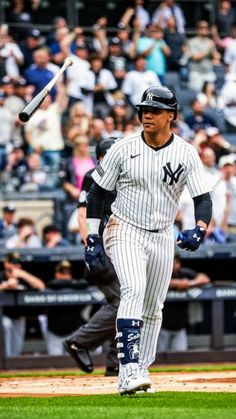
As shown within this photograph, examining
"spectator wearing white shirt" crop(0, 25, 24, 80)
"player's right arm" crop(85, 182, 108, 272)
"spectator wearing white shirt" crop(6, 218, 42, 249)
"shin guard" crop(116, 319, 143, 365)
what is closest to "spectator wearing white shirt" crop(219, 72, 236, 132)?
"spectator wearing white shirt" crop(0, 25, 24, 80)

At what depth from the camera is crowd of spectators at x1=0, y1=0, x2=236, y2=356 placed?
1598 cm

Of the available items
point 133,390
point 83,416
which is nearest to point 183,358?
point 133,390

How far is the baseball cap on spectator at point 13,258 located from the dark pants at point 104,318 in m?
3.60

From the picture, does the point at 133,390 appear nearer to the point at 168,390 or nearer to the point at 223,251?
the point at 168,390

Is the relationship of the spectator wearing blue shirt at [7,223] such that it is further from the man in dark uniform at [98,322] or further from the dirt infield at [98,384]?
the man in dark uniform at [98,322]

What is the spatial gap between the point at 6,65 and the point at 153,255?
34.4 feet

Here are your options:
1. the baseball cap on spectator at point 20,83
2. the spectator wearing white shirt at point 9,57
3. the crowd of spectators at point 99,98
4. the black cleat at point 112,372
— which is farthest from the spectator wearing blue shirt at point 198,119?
the black cleat at point 112,372

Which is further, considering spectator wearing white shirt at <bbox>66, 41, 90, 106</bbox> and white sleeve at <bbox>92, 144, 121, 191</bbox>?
spectator wearing white shirt at <bbox>66, 41, 90, 106</bbox>

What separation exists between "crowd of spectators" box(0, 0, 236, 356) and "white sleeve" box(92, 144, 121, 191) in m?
5.84

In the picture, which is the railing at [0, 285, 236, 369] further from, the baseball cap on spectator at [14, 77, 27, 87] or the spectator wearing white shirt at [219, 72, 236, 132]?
the spectator wearing white shirt at [219, 72, 236, 132]

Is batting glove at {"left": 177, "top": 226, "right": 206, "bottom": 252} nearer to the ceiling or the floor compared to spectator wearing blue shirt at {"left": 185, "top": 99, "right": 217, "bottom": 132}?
nearer to the ceiling

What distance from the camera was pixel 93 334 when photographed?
10.7 m

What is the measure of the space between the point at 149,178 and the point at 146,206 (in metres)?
0.18

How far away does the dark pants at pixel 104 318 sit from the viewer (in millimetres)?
10589
